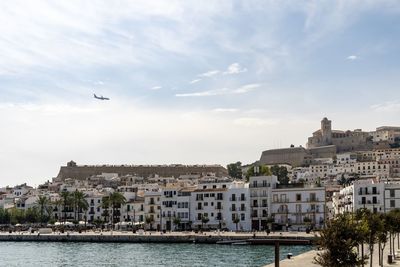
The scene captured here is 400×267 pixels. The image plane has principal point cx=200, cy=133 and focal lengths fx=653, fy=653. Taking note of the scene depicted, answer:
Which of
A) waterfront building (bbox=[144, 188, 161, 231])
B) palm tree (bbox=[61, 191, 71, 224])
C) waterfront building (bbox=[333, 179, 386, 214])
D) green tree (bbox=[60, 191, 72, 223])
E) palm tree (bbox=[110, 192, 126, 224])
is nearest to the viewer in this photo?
waterfront building (bbox=[333, 179, 386, 214])

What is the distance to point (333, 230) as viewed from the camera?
27062 mm

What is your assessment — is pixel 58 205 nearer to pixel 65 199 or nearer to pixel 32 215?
pixel 32 215

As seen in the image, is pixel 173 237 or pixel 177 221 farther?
pixel 177 221

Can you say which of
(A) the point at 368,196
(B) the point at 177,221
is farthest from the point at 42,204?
(A) the point at 368,196

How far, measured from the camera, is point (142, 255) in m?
72.1

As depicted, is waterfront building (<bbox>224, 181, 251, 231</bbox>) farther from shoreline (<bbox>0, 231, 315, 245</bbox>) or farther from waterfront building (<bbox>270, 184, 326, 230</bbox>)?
shoreline (<bbox>0, 231, 315, 245</bbox>)

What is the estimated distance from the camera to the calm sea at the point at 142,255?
62.8m

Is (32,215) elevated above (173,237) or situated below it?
above

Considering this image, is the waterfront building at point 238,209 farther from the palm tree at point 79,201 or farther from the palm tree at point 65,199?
the palm tree at point 65,199

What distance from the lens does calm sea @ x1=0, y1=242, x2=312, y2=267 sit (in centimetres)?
6278

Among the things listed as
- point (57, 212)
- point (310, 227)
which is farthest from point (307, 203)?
point (57, 212)

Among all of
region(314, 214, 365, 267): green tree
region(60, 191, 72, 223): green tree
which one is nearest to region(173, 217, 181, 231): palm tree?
region(60, 191, 72, 223): green tree

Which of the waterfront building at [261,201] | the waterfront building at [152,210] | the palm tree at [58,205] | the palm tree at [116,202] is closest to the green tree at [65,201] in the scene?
the palm tree at [58,205]

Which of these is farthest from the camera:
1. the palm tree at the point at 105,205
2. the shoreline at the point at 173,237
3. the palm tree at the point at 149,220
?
the palm tree at the point at 105,205
